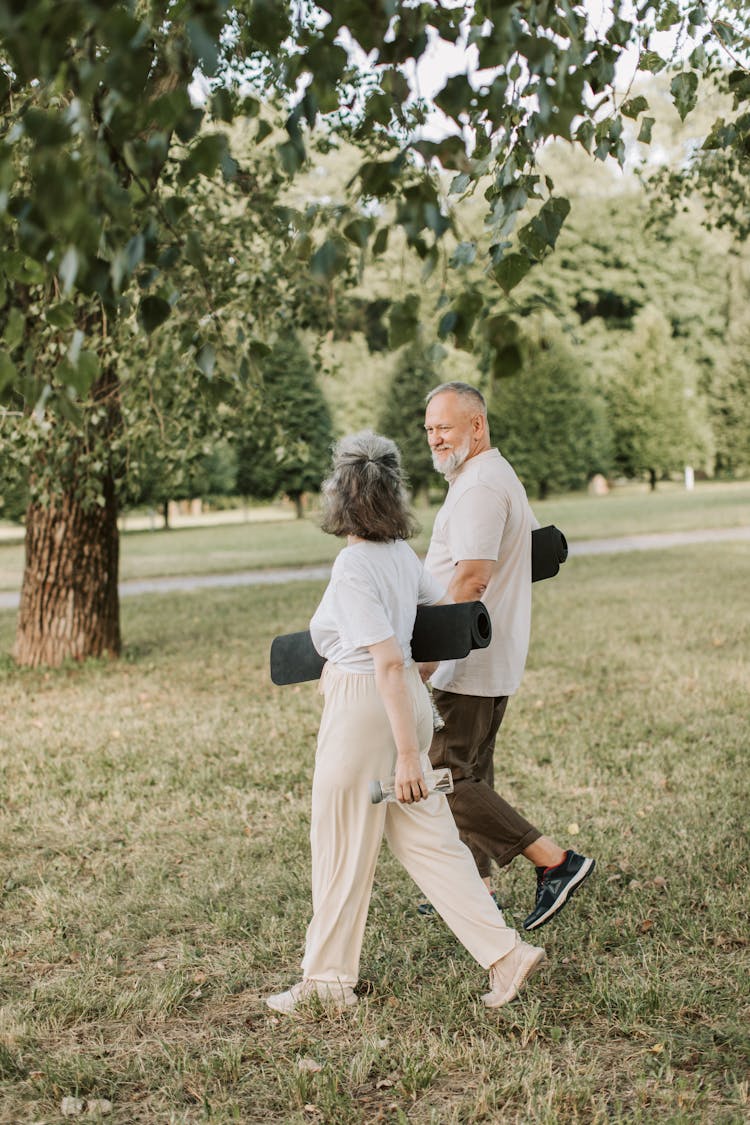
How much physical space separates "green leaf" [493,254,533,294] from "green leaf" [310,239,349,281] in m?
0.41

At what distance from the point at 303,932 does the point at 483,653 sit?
132 centimetres

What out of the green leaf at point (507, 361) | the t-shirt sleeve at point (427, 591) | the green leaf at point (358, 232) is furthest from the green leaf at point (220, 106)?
the t-shirt sleeve at point (427, 591)

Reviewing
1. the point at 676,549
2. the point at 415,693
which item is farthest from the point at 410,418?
the point at 415,693

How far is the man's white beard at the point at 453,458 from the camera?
4.03m

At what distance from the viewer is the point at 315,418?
43500 millimetres

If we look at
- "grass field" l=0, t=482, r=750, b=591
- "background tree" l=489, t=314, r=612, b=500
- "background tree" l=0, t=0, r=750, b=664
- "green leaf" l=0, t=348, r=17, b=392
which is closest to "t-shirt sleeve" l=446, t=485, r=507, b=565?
"background tree" l=0, t=0, r=750, b=664

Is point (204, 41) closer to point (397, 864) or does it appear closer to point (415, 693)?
point (415, 693)

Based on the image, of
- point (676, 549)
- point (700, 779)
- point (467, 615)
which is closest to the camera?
point (467, 615)

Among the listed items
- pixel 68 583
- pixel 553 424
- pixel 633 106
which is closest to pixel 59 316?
pixel 633 106

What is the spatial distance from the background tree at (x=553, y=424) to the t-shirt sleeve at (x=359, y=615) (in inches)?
1625

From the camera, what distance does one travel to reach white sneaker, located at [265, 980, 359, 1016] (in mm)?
3621

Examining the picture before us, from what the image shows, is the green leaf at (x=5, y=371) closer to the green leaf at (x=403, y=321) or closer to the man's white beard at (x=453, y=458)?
the green leaf at (x=403, y=321)

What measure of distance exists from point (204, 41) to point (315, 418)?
4201cm

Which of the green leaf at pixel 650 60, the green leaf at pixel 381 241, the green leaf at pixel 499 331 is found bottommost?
the green leaf at pixel 499 331
